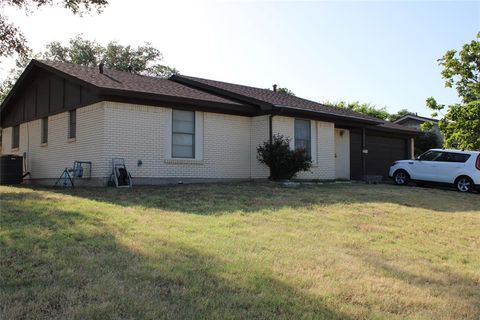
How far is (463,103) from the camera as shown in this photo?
2806cm

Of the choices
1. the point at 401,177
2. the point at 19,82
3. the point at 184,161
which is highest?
the point at 19,82

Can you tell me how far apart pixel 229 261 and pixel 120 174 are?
938cm

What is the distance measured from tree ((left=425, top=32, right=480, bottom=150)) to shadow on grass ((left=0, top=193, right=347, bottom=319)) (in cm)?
2427

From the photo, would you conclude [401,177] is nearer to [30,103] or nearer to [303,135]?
[303,135]

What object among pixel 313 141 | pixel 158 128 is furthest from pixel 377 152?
pixel 158 128

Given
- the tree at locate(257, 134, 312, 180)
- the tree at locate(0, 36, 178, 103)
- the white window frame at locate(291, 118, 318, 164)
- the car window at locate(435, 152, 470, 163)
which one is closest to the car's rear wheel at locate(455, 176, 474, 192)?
the car window at locate(435, 152, 470, 163)

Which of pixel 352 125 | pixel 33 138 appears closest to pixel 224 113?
pixel 352 125

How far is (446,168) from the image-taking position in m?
18.0

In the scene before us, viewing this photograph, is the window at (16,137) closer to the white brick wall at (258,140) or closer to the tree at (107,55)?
the white brick wall at (258,140)

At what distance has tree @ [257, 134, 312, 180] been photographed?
16516 mm

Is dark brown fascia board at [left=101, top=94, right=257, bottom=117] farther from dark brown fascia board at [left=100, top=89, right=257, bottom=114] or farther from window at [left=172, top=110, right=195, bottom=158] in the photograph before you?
window at [left=172, top=110, right=195, bottom=158]

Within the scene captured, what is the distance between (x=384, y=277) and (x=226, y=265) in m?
1.87

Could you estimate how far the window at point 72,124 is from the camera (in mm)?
16609

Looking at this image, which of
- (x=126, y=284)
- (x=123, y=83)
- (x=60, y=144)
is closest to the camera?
(x=126, y=284)
